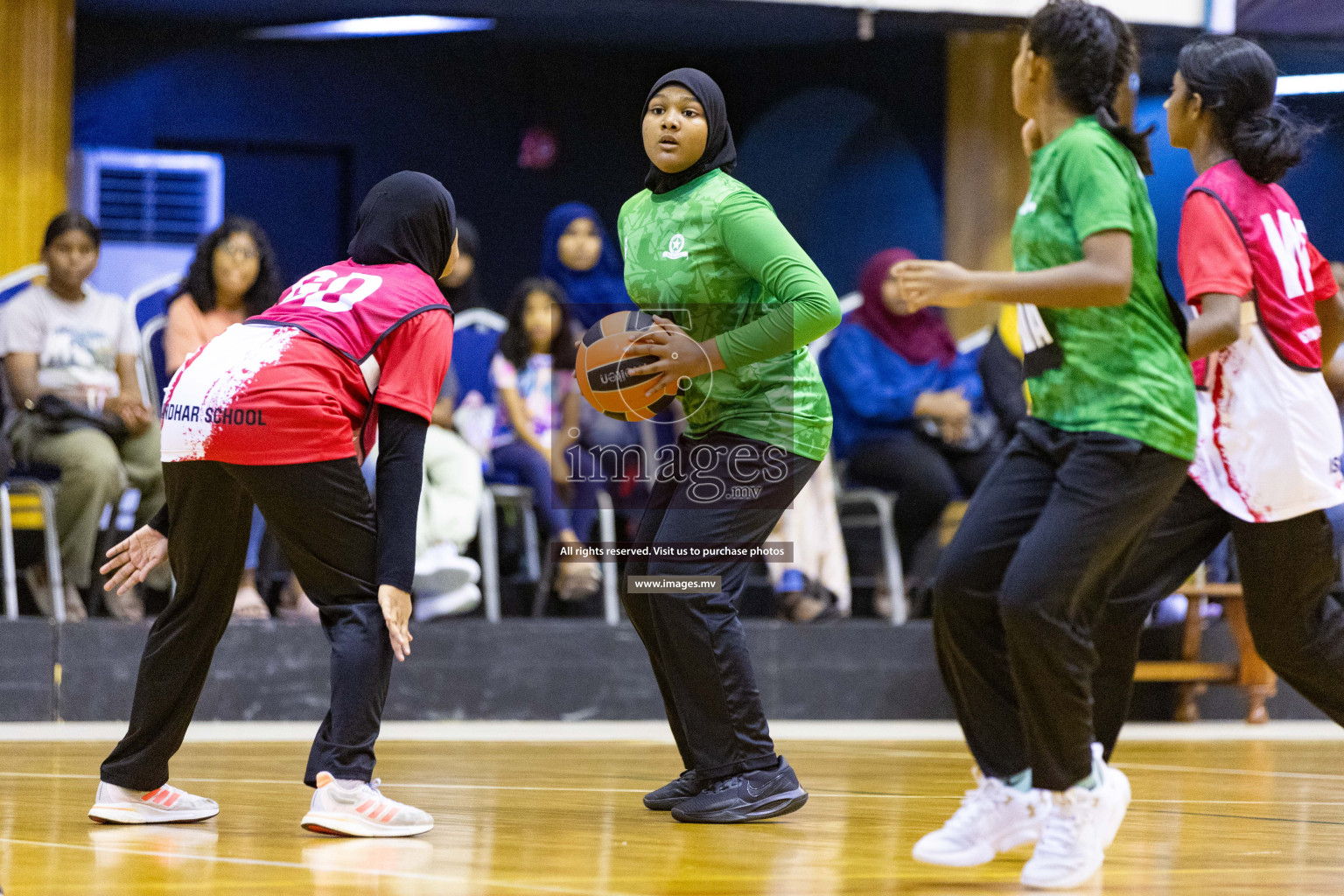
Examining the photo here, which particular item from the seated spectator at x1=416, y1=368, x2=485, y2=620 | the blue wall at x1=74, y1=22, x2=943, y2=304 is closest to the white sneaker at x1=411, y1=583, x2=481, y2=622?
the seated spectator at x1=416, y1=368, x2=485, y2=620

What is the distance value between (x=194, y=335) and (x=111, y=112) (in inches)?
194

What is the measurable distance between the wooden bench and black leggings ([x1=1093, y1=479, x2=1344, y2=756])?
359 centimetres

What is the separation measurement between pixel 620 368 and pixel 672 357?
183 mm

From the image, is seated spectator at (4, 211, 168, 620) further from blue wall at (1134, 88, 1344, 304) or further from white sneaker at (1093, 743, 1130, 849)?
blue wall at (1134, 88, 1344, 304)

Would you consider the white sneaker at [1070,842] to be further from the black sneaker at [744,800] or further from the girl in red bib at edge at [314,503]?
the girl in red bib at edge at [314,503]

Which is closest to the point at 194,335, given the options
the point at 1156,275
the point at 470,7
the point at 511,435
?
the point at 511,435

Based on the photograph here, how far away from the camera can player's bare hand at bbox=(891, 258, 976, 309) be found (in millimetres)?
2615

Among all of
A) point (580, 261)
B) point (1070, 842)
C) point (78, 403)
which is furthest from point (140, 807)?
point (580, 261)

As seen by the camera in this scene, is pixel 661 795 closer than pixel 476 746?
Yes

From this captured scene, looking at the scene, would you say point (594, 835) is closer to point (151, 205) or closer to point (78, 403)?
point (78, 403)

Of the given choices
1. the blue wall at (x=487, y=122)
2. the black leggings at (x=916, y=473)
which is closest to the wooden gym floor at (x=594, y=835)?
the black leggings at (x=916, y=473)

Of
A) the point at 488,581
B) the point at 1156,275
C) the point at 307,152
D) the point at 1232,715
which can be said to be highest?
the point at 307,152

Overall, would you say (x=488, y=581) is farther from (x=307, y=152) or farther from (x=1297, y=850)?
(x=307, y=152)

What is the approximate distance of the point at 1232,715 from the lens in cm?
730
